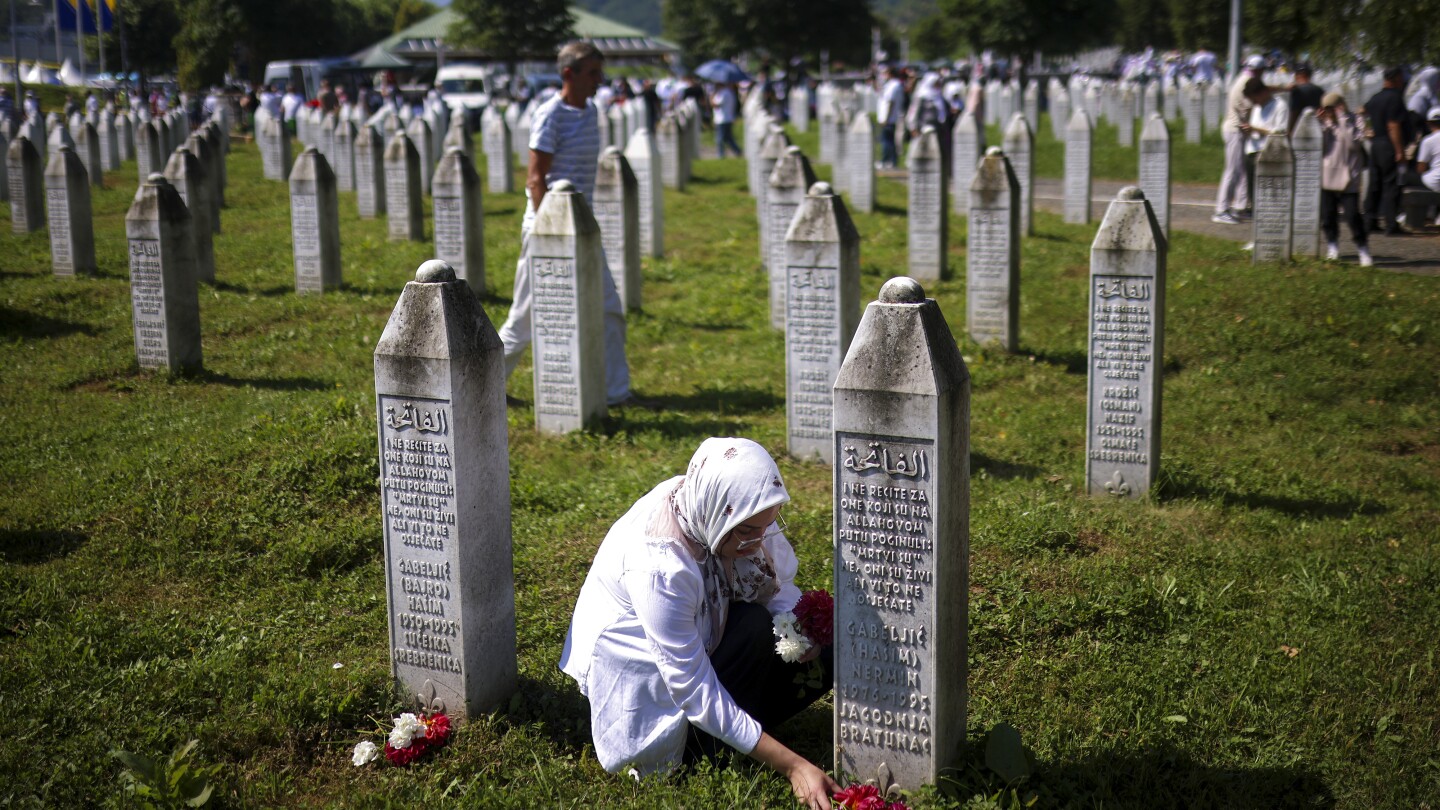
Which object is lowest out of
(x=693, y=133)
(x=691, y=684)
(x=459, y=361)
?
(x=691, y=684)

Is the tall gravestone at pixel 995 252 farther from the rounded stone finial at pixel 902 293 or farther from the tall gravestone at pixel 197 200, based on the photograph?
the tall gravestone at pixel 197 200

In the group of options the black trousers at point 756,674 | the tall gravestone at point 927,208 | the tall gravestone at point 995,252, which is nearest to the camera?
the black trousers at point 756,674

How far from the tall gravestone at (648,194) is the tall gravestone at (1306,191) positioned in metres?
7.14

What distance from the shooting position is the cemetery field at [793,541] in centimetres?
446

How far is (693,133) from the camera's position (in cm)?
2755

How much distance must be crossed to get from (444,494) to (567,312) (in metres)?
3.99

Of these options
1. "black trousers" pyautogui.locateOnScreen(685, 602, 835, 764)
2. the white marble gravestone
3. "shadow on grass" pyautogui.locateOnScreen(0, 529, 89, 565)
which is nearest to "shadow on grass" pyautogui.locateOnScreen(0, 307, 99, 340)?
"shadow on grass" pyautogui.locateOnScreen(0, 529, 89, 565)

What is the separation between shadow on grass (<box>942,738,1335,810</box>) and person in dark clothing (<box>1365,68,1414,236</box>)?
40.6ft

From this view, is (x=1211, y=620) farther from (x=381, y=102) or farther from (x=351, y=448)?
(x=381, y=102)

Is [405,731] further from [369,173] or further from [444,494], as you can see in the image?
[369,173]

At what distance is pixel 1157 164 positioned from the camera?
14.9 m

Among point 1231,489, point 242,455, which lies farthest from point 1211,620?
point 242,455

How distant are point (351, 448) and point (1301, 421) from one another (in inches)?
248

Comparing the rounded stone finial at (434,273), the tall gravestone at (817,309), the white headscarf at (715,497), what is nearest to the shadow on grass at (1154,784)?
the white headscarf at (715,497)
